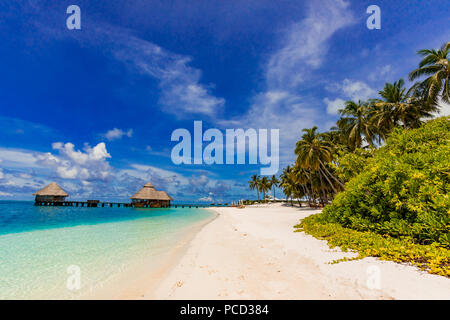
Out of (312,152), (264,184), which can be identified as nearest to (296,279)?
(312,152)

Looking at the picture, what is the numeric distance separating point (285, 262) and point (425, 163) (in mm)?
5051

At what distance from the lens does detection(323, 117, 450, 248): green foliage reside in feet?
14.8

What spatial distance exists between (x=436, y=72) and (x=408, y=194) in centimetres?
2109

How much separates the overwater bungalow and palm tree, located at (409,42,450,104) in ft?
185

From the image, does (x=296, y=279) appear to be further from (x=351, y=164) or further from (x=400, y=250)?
(x=351, y=164)

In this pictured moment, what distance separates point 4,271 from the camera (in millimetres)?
5816

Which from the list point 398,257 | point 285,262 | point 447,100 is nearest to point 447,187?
point 398,257

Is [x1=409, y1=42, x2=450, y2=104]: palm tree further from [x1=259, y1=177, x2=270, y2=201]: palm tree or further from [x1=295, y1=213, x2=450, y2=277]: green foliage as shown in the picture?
[x1=259, y1=177, x2=270, y2=201]: palm tree

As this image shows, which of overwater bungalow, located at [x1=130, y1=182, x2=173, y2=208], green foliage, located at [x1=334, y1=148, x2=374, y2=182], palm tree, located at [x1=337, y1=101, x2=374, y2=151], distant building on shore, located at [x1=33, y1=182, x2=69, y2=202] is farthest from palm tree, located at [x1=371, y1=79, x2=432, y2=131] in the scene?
distant building on shore, located at [x1=33, y1=182, x2=69, y2=202]

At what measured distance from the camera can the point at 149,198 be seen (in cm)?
5331
